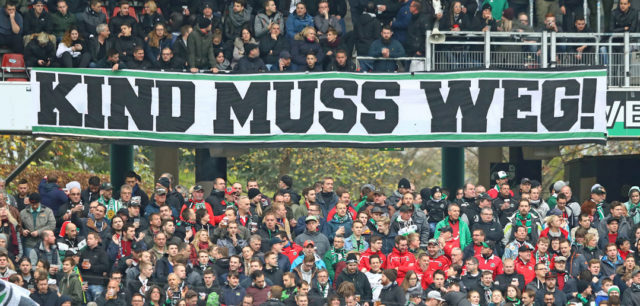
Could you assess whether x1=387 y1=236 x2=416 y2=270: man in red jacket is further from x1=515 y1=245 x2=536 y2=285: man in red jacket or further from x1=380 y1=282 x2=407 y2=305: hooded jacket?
x1=515 y1=245 x2=536 y2=285: man in red jacket

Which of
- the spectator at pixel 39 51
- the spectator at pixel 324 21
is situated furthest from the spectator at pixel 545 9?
the spectator at pixel 39 51

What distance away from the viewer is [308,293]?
19141mm

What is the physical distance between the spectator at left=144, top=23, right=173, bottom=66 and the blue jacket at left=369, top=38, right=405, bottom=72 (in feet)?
10.8

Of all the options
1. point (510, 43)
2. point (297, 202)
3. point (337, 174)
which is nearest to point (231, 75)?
point (297, 202)

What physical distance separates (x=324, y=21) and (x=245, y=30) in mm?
1454

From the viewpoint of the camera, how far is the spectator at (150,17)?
950 inches

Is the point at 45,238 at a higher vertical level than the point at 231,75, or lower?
lower

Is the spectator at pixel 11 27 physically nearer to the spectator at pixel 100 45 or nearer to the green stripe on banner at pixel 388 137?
the spectator at pixel 100 45

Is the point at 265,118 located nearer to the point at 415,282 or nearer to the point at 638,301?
the point at 415,282

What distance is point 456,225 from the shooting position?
2091 centimetres

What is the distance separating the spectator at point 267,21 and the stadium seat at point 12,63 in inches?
148

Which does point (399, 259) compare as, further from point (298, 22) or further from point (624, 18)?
point (624, 18)

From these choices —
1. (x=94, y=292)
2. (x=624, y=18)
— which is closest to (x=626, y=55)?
(x=624, y=18)

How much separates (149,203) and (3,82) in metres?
3.46
